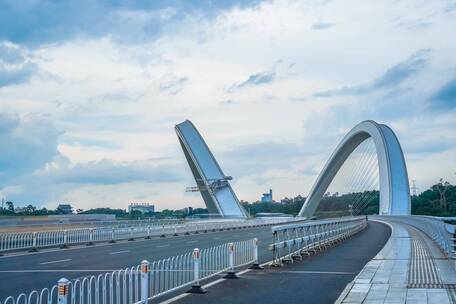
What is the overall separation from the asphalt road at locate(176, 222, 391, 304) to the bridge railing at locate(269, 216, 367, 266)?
505 mm

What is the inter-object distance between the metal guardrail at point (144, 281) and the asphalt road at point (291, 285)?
607 millimetres

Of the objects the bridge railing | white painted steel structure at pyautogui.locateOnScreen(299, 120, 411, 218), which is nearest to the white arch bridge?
white painted steel structure at pyautogui.locateOnScreen(299, 120, 411, 218)

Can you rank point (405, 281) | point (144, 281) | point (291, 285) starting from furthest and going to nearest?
point (291, 285), point (405, 281), point (144, 281)

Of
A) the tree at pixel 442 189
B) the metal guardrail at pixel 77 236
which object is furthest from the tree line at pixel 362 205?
the metal guardrail at pixel 77 236

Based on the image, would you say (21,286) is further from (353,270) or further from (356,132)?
(356,132)

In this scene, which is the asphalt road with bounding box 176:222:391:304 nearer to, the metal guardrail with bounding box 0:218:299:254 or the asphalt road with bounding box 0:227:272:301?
the asphalt road with bounding box 0:227:272:301

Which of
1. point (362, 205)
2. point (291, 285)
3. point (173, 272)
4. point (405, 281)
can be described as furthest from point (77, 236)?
point (362, 205)

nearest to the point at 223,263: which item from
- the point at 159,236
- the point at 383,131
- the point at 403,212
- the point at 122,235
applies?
the point at 122,235

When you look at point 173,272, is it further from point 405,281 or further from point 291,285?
point 405,281

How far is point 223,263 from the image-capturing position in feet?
51.2

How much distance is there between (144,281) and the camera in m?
9.14

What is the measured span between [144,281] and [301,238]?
10725 mm

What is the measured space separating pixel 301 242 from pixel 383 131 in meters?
51.2

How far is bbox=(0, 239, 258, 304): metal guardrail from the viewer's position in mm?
8875
